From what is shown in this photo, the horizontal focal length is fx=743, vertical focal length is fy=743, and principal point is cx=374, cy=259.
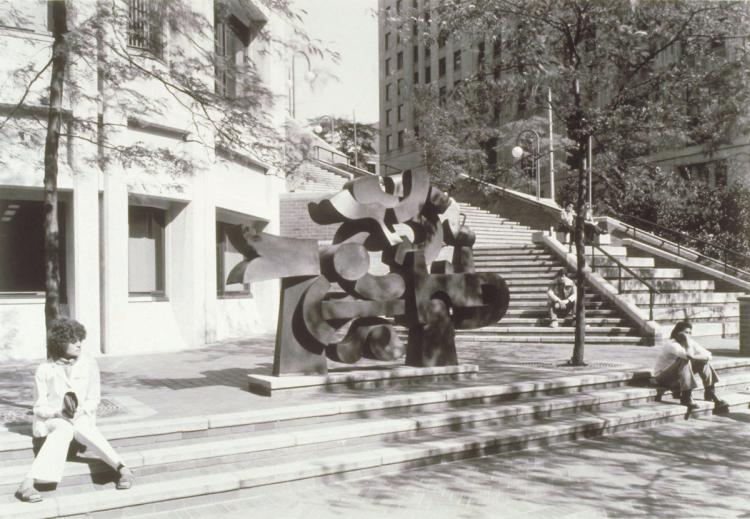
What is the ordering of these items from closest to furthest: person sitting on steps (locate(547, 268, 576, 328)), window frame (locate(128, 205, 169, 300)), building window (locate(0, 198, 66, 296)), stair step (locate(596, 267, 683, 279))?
building window (locate(0, 198, 66, 296)) → window frame (locate(128, 205, 169, 300)) → person sitting on steps (locate(547, 268, 576, 328)) → stair step (locate(596, 267, 683, 279))

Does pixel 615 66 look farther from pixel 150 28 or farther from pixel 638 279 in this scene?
pixel 150 28

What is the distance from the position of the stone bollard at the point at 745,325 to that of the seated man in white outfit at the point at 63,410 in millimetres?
11509

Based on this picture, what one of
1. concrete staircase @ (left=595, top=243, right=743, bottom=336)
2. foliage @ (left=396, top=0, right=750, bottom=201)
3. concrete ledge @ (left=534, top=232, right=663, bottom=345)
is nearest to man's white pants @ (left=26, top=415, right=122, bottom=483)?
foliage @ (left=396, top=0, right=750, bottom=201)

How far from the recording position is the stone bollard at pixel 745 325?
44.6 ft

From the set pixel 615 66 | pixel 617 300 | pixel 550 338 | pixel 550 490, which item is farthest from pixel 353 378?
pixel 617 300

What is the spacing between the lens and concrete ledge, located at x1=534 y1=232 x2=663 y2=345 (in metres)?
15.1

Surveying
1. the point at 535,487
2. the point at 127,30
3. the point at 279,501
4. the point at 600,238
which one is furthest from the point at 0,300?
the point at 600,238

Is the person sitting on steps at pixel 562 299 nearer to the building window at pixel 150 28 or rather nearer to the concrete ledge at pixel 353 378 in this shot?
the concrete ledge at pixel 353 378

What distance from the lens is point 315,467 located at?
6.78 m

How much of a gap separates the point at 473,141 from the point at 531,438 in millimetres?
6128

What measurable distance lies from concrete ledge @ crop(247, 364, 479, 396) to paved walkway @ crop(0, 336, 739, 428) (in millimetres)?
163

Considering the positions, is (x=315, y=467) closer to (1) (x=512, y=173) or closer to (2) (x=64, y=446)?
(2) (x=64, y=446)

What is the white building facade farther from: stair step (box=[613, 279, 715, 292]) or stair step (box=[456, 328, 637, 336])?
stair step (box=[613, 279, 715, 292])

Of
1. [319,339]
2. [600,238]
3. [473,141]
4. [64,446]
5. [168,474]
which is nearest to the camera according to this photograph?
[64,446]
